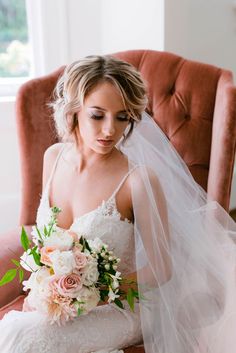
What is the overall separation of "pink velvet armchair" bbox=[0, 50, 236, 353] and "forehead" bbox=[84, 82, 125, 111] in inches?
17.0

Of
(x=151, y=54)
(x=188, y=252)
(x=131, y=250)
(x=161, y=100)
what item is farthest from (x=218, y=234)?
(x=151, y=54)

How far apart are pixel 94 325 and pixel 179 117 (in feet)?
2.60

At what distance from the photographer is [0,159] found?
7.89ft

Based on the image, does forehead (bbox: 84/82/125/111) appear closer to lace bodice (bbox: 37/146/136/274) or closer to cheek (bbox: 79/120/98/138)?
cheek (bbox: 79/120/98/138)

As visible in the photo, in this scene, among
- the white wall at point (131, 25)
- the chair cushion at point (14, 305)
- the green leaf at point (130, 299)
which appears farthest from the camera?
the white wall at point (131, 25)

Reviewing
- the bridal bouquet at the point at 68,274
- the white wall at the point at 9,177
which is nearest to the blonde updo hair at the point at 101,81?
the bridal bouquet at the point at 68,274

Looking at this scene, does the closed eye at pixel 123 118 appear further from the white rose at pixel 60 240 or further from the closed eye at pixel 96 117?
the white rose at pixel 60 240

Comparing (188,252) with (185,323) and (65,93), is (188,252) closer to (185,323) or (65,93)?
(185,323)

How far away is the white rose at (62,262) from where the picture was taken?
41.3 inches

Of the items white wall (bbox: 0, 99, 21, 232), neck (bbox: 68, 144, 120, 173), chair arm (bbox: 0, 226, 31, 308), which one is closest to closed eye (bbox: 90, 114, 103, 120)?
neck (bbox: 68, 144, 120, 173)

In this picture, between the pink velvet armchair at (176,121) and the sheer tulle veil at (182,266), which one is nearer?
the sheer tulle veil at (182,266)

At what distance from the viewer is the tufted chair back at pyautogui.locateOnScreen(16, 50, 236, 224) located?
1521 mm

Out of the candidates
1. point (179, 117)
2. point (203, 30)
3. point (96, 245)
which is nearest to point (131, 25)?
point (203, 30)

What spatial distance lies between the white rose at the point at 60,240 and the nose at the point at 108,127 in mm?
276
